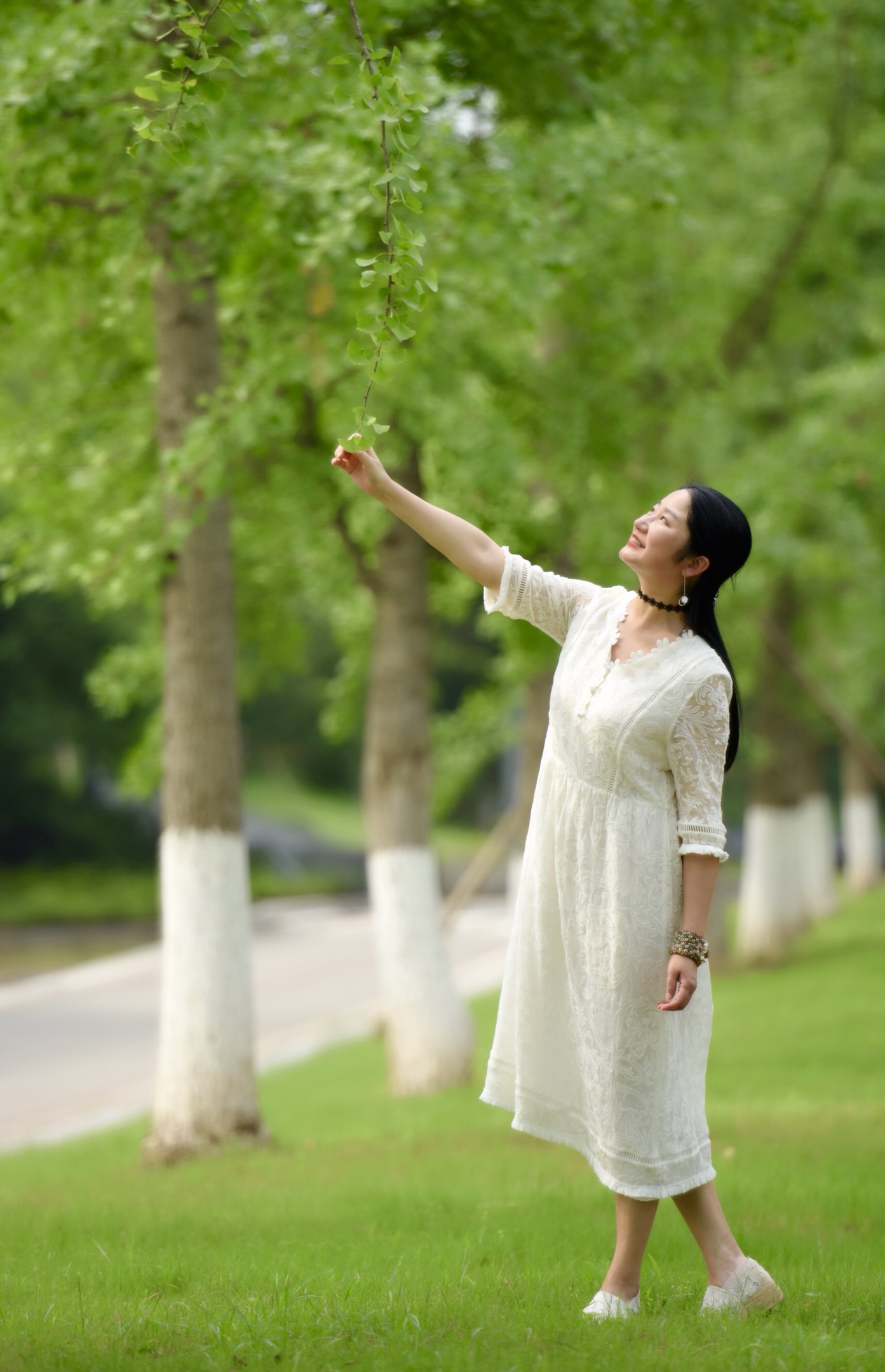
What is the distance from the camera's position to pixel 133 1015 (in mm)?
17188

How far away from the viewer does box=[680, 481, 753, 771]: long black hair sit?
3711 millimetres

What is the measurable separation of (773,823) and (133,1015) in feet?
27.6

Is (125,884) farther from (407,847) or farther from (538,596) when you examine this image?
(538,596)

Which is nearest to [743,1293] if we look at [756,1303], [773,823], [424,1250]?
[756,1303]

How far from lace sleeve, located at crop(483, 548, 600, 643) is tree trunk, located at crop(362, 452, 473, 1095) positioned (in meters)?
6.44

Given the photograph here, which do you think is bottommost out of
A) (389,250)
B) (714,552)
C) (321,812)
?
(321,812)

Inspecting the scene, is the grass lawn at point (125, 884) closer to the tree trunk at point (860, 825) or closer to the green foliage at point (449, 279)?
the green foliage at point (449, 279)

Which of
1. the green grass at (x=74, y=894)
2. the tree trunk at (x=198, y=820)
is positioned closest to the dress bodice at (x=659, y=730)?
the tree trunk at (x=198, y=820)

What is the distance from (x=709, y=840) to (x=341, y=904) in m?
28.7

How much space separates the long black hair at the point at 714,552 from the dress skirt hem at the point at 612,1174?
3.48 ft

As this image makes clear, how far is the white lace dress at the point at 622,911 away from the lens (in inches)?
142

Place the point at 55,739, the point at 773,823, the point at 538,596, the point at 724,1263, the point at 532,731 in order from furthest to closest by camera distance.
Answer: the point at 55,739, the point at 773,823, the point at 532,731, the point at 538,596, the point at 724,1263

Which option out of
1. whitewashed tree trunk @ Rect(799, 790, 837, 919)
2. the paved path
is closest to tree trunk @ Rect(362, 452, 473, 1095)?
the paved path

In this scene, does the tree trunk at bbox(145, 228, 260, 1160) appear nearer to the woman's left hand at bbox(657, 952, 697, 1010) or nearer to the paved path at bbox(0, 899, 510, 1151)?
the paved path at bbox(0, 899, 510, 1151)
